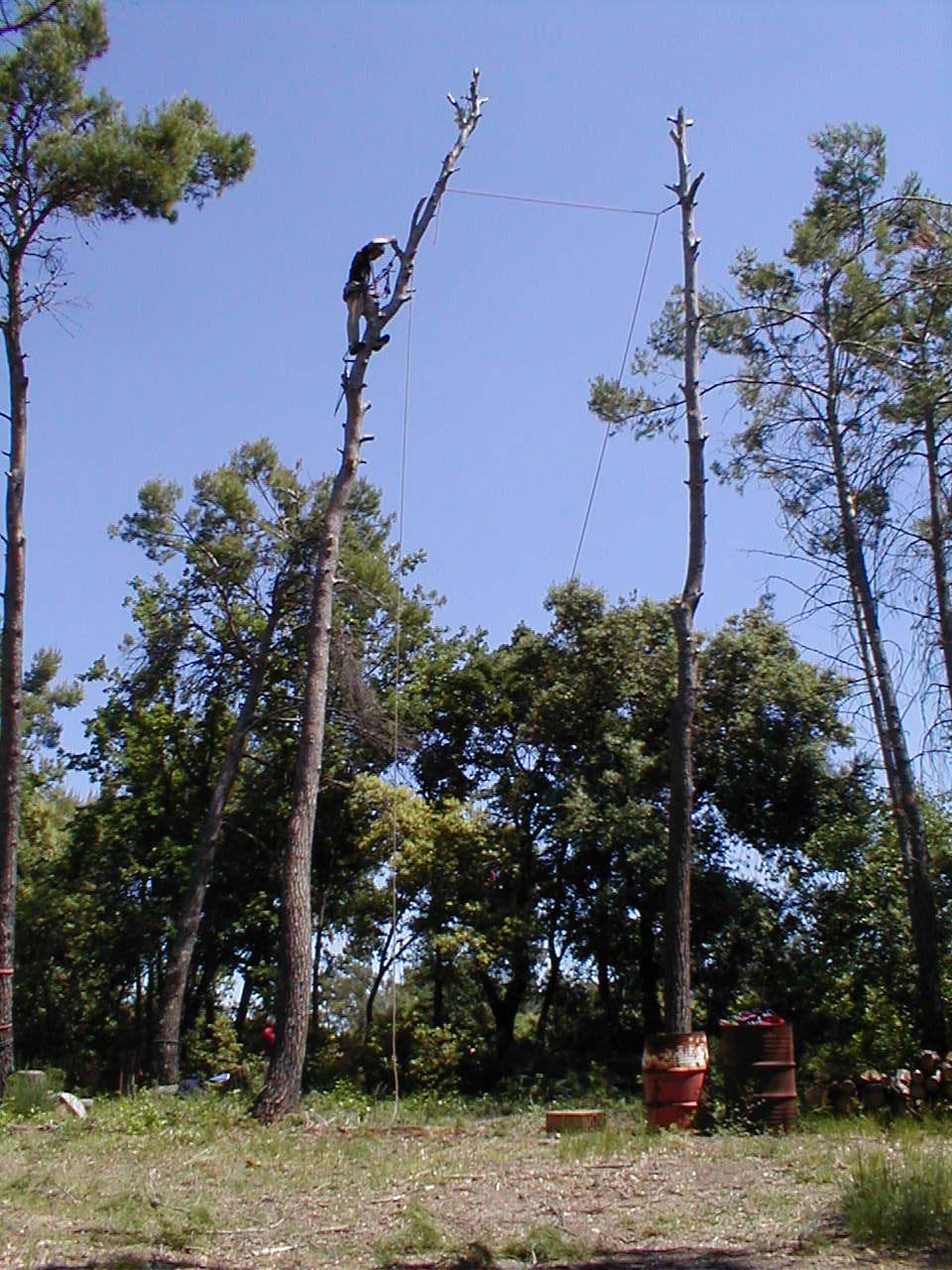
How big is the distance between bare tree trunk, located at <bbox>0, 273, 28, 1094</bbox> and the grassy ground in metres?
2.13

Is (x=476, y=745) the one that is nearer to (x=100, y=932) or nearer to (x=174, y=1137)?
(x=100, y=932)

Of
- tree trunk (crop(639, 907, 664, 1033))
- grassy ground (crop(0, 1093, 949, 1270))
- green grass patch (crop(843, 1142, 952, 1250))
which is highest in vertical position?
tree trunk (crop(639, 907, 664, 1033))

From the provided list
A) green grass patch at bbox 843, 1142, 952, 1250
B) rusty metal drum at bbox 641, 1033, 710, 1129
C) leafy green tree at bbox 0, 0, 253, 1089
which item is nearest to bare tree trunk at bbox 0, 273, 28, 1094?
leafy green tree at bbox 0, 0, 253, 1089

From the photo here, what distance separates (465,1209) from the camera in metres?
6.96

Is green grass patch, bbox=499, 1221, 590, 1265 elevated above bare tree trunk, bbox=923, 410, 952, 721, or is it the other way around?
bare tree trunk, bbox=923, 410, 952, 721

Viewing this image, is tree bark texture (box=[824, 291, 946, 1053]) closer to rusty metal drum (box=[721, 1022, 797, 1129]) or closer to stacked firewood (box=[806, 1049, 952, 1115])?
stacked firewood (box=[806, 1049, 952, 1115])

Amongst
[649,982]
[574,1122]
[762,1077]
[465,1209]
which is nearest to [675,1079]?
[762,1077]

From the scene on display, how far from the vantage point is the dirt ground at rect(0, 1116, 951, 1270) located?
19.3 feet

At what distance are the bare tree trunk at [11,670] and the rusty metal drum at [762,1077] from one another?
706 centimetres

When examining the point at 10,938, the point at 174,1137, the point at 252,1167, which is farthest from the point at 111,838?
the point at 252,1167

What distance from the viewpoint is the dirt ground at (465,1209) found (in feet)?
19.3

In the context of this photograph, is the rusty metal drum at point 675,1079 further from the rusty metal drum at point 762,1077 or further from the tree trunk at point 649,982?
the tree trunk at point 649,982

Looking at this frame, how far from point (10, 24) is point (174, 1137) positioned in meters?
8.02

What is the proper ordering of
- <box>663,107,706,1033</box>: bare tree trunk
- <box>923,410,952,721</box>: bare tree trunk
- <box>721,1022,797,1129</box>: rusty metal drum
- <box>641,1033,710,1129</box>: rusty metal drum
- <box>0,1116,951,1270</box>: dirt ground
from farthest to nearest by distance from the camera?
<box>663,107,706,1033</box>: bare tree trunk → <box>641,1033,710,1129</box>: rusty metal drum → <box>721,1022,797,1129</box>: rusty metal drum → <box>923,410,952,721</box>: bare tree trunk → <box>0,1116,951,1270</box>: dirt ground
